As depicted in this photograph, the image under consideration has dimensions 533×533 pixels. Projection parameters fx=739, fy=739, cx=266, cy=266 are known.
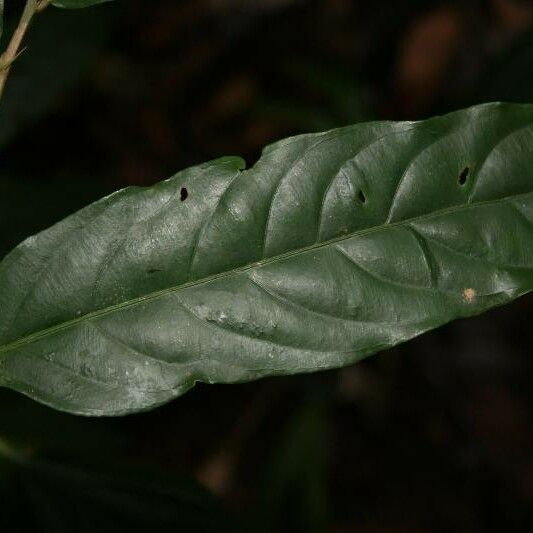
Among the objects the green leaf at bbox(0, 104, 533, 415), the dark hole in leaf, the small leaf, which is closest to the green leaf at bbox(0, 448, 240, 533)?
the green leaf at bbox(0, 104, 533, 415)

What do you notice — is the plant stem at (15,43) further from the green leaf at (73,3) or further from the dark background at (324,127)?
the dark background at (324,127)

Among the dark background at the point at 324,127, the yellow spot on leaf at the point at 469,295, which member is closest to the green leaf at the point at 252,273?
the yellow spot on leaf at the point at 469,295

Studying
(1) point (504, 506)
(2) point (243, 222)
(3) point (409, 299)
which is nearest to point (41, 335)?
(2) point (243, 222)

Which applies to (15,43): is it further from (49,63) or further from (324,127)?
(324,127)

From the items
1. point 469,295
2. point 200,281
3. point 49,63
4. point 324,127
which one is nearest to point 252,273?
point 200,281

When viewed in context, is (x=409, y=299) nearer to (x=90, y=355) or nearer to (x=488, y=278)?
(x=488, y=278)
